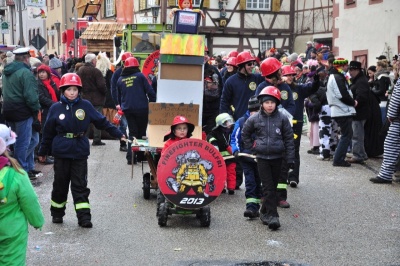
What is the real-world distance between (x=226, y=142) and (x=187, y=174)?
2.34 meters

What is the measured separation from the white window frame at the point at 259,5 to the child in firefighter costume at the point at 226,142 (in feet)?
88.6

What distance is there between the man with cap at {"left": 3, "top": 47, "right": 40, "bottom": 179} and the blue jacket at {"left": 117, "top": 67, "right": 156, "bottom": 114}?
1656mm

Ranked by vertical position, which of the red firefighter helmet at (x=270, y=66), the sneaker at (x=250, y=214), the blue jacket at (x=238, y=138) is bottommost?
the sneaker at (x=250, y=214)

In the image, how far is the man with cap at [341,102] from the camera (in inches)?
571

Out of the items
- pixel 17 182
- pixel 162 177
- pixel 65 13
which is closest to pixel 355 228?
pixel 162 177

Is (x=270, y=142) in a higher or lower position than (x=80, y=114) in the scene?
lower

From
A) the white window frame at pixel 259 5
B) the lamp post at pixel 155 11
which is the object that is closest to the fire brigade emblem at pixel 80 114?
the lamp post at pixel 155 11

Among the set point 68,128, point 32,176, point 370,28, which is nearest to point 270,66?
point 68,128

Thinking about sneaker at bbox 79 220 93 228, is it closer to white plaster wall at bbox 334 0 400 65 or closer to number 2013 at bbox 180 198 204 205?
number 2013 at bbox 180 198 204 205

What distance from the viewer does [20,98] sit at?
40.3 feet

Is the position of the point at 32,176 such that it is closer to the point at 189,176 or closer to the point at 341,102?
the point at 189,176

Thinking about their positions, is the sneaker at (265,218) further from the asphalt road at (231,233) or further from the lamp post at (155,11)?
the lamp post at (155,11)

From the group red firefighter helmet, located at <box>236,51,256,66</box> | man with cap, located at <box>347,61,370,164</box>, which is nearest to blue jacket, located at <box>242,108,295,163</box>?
red firefighter helmet, located at <box>236,51,256,66</box>

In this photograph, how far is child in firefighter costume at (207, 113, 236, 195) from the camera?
11.4m
